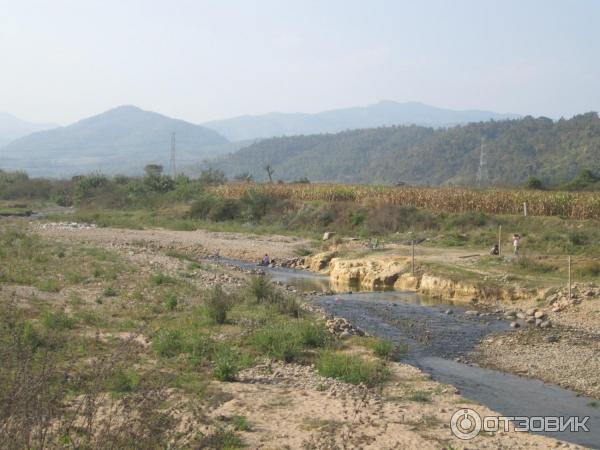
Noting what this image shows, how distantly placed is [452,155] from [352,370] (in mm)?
112698

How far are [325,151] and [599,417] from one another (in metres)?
177

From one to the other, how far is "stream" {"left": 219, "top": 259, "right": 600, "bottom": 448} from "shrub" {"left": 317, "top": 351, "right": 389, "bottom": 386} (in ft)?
5.19

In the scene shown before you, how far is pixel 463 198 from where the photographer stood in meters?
45.1

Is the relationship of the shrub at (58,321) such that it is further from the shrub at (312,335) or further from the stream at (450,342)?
the stream at (450,342)

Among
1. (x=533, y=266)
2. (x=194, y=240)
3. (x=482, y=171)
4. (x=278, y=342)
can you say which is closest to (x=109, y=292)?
(x=278, y=342)

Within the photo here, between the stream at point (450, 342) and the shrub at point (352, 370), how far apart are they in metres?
1.58

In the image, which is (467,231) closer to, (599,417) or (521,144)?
(599,417)

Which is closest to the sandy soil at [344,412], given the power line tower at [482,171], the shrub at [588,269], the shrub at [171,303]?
the shrub at [171,303]

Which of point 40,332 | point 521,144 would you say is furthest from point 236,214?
point 521,144

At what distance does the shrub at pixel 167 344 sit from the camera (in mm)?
14469

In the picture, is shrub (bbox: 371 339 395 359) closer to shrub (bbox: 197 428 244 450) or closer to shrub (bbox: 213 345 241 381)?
shrub (bbox: 213 345 241 381)

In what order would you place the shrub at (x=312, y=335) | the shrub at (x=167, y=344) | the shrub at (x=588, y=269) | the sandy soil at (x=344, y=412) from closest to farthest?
the sandy soil at (x=344, y=412)
the shrub at (x=167, y=344)
the shrub at (x=312, y=335)
the shrub at (x=588, y=269)

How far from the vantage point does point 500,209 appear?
43.1 meters

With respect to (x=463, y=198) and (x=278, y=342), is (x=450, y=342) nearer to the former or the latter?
(x=278, y=342)
